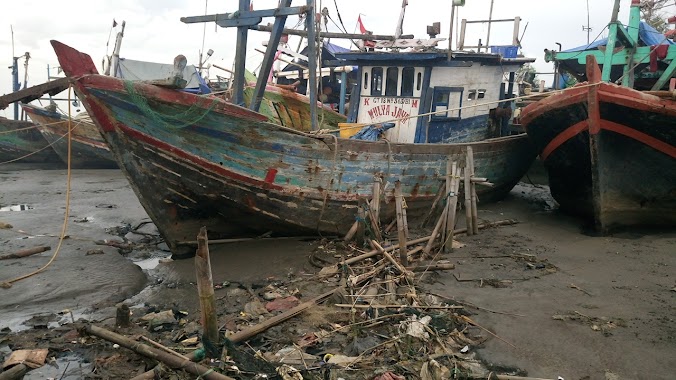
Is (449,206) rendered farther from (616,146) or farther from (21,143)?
(21,143)

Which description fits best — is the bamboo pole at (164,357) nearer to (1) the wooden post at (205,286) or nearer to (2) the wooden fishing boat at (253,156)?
(1) the wooden post at (205,286)

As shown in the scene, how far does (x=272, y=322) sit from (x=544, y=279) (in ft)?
10.9

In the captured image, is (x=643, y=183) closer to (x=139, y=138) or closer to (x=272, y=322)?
(x=272, y=322)

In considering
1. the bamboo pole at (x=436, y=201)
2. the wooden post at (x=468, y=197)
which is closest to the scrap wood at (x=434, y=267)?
the wooden post at (x=468, y=197)

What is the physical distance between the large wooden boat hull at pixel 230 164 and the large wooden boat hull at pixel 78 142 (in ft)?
37.3

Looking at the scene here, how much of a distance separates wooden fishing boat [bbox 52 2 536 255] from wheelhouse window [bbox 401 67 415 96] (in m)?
0.03

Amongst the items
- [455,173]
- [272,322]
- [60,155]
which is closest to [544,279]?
[455,173]

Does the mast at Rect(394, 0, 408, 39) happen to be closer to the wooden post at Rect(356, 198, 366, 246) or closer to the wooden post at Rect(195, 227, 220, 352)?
the wooden post at Rect(356, 198, 366, 246)

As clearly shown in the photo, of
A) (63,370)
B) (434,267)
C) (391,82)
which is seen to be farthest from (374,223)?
(63,370)

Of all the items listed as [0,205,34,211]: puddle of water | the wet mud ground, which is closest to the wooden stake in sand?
the wet mud ground

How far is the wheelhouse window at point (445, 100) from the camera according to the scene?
344 inches

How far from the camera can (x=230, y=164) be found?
6434 millimetres

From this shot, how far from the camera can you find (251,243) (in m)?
7.36

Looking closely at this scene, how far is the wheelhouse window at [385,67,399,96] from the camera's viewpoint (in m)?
8.98
